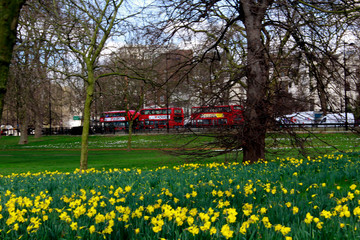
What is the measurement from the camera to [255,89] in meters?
7.94

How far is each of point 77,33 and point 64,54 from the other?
3.19 feet

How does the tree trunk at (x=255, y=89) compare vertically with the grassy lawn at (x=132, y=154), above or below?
above

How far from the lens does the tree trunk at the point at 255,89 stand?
7633 millimetres

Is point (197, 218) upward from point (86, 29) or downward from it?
downward

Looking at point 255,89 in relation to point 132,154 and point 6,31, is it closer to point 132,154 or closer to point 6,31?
point 6,31

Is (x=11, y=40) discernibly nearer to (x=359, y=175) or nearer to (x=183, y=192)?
(x=183, y=192)

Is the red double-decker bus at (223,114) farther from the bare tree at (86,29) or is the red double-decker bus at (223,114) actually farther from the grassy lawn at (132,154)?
the bare tree at (86,29)

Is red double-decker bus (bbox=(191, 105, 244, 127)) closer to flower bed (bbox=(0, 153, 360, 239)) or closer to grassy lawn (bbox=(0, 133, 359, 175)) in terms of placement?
grassy lawn (bbox=(0, 133, 359, 175))

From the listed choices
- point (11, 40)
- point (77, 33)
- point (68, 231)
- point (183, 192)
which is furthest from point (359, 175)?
point (77, 33)

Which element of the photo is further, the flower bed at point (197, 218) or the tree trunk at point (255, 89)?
the tree trunk at point (255, 89)

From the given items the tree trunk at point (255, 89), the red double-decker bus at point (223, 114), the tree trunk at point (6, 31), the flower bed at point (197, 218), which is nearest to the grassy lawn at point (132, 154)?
the tree trunk at point (255, 89)

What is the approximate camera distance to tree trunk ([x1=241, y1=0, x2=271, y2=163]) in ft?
25.0

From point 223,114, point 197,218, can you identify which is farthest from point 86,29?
point 197,218

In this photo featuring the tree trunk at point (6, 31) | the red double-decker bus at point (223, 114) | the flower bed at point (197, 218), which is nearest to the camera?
the flower bed at point (197, 218)
